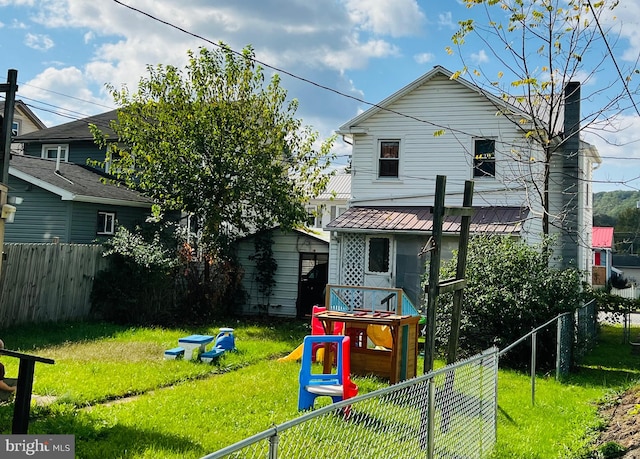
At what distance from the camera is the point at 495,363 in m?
6.23

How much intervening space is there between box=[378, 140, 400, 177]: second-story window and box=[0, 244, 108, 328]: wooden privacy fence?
835 cm

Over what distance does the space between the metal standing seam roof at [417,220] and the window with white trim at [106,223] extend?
742cm

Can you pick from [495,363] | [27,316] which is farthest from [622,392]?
[27,316]

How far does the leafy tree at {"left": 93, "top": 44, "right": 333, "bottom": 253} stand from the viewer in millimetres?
16219

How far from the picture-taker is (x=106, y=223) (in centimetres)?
1889

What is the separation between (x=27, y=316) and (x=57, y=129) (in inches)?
606

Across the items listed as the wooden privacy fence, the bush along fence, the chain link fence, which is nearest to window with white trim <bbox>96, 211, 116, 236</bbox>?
the wooden privacy fence

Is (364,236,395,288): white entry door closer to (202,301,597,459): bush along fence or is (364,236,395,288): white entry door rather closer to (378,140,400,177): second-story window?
(378,140,400,177): second-story window

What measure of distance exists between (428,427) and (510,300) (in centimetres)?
696

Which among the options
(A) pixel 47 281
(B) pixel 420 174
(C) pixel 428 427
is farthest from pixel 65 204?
(C) pixel 428 427

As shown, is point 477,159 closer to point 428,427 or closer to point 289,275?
point 289,275

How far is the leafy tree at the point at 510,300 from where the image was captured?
1082 cm

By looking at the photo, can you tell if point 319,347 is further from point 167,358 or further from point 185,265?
point 185,265

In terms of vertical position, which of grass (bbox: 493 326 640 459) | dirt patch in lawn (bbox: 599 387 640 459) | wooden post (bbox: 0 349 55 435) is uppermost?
wooden post (bbox: 0 349 55 435)
